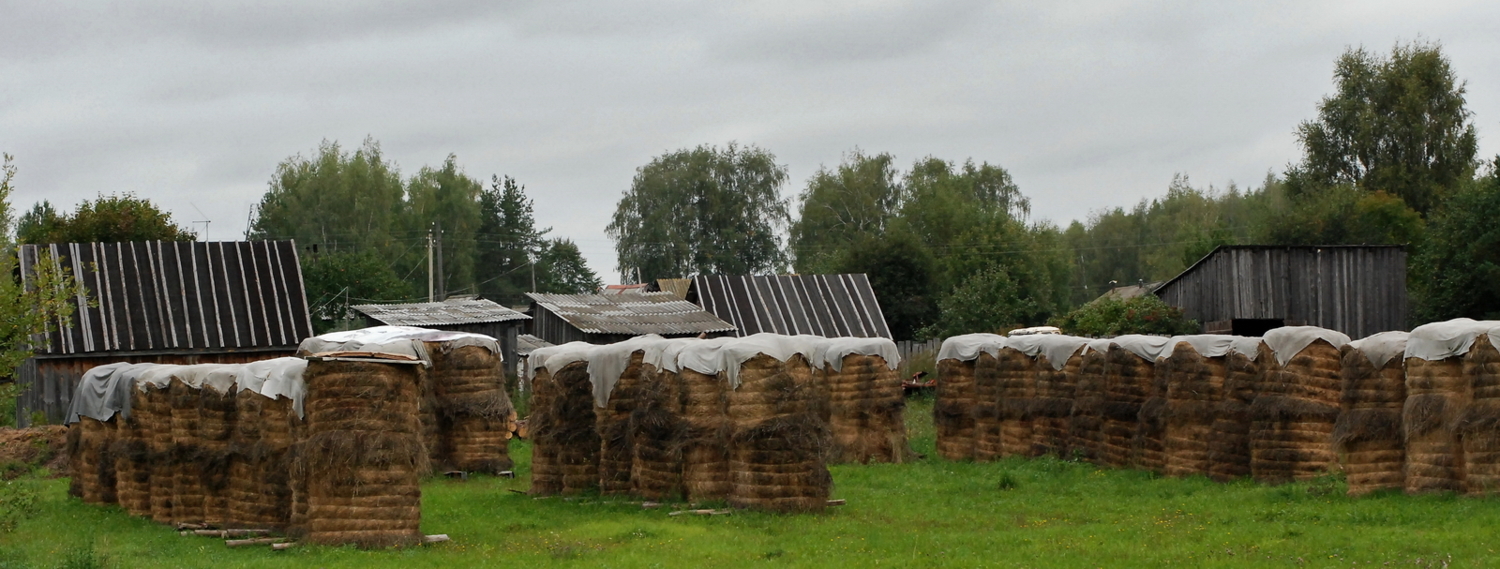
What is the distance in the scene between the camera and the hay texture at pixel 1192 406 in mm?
19766

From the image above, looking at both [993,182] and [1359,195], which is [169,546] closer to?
[1359,195]

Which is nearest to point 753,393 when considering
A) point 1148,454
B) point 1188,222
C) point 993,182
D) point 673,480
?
point 673,480

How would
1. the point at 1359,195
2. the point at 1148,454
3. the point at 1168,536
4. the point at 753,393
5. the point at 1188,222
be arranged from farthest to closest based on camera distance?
1. the point at 1188,222
2. the point at 1359,195
3. the point at 1148,454
4. the point at 753,393
5. the point at 1168,536

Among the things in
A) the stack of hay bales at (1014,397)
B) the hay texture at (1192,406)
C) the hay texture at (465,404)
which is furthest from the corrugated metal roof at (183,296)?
the hay texture at (1192,406)

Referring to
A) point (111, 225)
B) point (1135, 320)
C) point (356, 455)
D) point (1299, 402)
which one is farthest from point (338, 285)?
point (1299, 402)

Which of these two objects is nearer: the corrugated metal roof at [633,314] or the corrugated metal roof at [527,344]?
the corrugated metal roof at [527,344]

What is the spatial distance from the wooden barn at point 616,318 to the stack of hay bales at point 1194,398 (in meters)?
19.8

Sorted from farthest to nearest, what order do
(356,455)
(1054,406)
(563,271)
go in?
(563,271), (1054,406), (356,455)

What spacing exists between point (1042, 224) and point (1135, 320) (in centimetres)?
4225

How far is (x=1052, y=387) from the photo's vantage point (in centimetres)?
2377

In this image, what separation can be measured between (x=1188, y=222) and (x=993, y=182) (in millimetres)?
14403

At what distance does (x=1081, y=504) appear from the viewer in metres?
18.0

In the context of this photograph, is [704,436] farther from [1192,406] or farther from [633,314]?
[633,314]

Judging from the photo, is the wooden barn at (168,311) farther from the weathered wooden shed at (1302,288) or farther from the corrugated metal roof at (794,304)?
the weathered wooden shed at (1302,288)
